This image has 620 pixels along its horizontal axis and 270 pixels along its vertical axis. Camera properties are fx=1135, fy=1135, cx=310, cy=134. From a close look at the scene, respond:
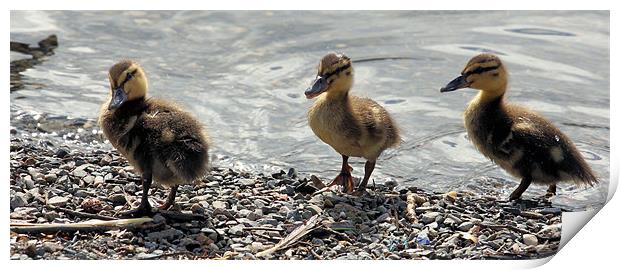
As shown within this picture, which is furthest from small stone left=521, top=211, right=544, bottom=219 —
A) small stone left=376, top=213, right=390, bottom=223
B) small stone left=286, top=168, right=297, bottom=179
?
small stone left=286, top=168, right=297, bottom=179

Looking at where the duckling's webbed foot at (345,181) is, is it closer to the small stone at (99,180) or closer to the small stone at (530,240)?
the small stone at (530,240)

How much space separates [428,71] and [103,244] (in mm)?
3718

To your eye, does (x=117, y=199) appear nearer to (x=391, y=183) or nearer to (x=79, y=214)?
(x=79, y=214)

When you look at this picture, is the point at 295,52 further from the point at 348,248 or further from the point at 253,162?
the point at 348,248

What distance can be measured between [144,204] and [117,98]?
1.58 feet

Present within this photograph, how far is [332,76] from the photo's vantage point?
17.8ft

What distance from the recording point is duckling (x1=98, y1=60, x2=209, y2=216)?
499 cm

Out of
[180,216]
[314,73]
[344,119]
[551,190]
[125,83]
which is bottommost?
[314,73]

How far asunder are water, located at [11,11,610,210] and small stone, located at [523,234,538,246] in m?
0.50

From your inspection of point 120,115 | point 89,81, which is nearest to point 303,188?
point 120,115

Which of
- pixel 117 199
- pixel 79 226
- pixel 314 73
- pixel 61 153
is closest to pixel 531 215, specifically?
pixel 117 199

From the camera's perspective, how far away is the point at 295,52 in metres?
8.45

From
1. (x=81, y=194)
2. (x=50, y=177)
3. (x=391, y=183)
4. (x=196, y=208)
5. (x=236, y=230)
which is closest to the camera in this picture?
(x=236, y=230)

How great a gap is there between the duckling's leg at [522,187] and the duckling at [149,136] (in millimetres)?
1508
